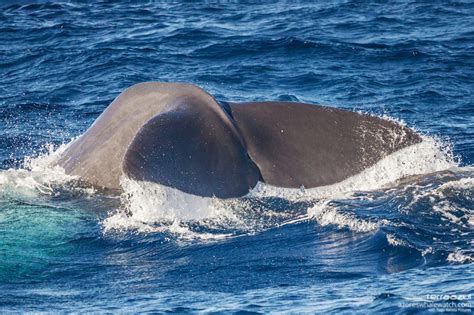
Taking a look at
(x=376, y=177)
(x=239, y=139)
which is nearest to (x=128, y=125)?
(x=239, y=139)

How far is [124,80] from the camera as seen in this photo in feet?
62.5

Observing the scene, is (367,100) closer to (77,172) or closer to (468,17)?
(468,17)

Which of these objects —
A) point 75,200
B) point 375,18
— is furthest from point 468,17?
point 75,200

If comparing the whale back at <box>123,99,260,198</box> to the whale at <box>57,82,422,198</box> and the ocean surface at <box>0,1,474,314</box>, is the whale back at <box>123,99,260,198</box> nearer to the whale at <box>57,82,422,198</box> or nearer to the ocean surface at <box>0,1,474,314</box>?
the whale at <box>57,82,422,198</box>

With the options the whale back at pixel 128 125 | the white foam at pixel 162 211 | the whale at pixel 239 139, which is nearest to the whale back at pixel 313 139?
→ the whale at pixel 239 139

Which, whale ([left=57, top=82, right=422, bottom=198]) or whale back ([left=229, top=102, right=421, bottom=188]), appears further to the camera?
whale back ([left=229, top=102, right=421, bottom=188])

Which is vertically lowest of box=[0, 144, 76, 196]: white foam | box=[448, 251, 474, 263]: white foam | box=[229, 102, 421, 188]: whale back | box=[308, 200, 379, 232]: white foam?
box=[308, 200, 379, 232]: white foam

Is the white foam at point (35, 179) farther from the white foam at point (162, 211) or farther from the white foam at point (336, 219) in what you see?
the white foam at point (336, 219)

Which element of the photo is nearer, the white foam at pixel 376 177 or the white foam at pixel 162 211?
the white foam at pixel 162 211

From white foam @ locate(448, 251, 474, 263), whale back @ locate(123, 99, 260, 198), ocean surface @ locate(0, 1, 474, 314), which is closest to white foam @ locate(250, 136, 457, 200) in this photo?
ocean surface @ locate(0, 1, 474, 314)

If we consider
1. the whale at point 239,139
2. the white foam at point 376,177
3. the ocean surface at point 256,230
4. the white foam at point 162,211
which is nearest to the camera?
the ocean surface at point 256,230

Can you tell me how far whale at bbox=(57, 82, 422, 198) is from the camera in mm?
9227

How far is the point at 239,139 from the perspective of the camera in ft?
31.8

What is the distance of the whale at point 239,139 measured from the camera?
9.23m
